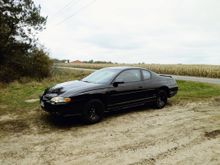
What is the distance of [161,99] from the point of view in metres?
9.83

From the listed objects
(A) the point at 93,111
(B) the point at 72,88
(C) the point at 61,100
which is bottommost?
(A) the point at 93,111

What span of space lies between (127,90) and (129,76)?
20.8 inches

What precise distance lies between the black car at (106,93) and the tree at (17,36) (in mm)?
12407

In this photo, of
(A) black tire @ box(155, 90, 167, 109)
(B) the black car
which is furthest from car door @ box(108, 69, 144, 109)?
(A) black tire @ box(155, 90, 167, 109)

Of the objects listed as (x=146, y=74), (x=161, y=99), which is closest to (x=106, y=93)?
(x=146, y=74)

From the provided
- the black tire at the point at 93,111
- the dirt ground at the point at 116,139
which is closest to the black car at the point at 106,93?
→ the black tire at the point at 93,111

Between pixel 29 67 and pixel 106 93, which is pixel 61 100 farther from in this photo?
pixel 29 67

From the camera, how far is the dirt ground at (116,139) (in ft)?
17.0

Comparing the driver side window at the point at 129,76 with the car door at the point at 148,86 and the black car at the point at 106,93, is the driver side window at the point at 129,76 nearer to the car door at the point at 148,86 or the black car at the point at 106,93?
the black car at the point at 106,93

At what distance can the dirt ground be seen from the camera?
5.18 m

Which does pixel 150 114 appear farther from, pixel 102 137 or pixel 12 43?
pixel 12 43

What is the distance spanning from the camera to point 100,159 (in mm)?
5109

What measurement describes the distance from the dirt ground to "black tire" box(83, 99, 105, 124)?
0.70 ft

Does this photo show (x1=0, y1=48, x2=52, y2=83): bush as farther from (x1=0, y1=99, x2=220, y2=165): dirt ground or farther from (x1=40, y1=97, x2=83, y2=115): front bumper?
(x1=40, y1=97, x2=83, y2=115): front bumper
